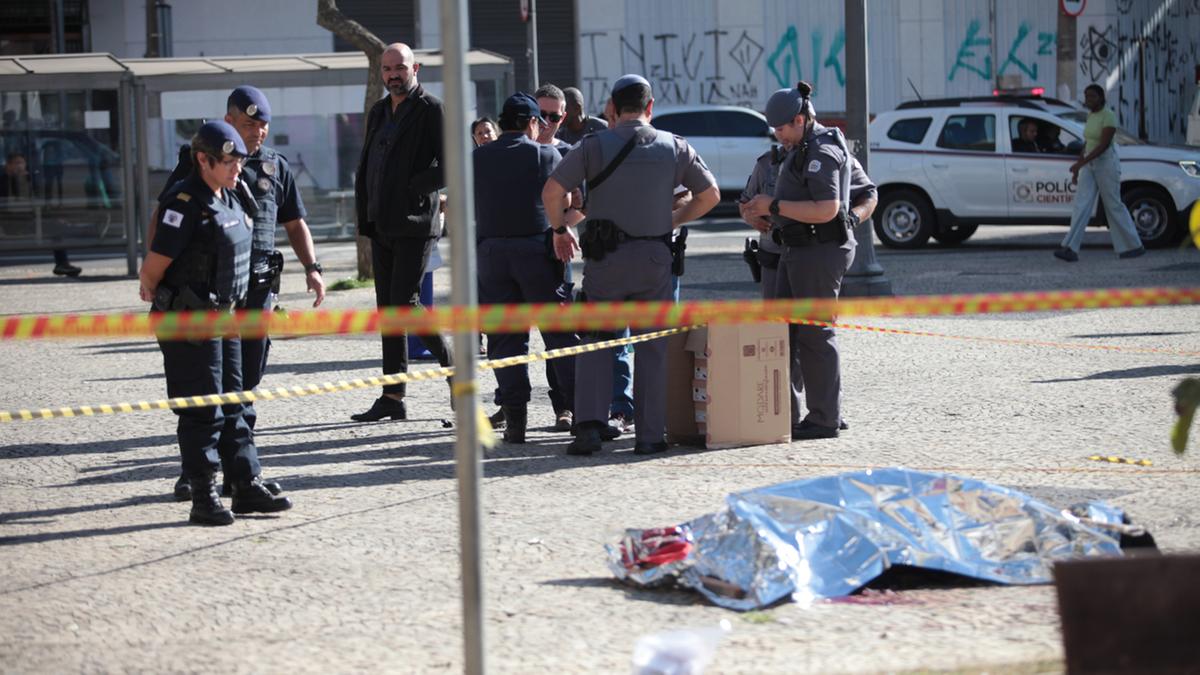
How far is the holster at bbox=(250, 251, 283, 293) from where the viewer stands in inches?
287

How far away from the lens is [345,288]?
16.8 meters

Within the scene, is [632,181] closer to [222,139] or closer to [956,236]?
[222,139]

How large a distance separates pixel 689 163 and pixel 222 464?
2.73 metres

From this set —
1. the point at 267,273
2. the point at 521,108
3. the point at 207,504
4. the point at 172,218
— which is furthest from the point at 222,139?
the point at 521,108

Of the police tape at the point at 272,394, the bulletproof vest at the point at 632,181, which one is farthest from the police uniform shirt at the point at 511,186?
the police tape at the point at 272,394

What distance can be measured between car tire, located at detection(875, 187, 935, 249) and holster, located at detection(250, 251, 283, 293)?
43.7 feet

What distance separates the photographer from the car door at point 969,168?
19344mm

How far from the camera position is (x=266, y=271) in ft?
24.1

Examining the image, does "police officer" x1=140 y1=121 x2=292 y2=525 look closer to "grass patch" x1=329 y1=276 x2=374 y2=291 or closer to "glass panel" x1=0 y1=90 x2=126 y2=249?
"grass patch" x1=329 y1=276 x2=374 y2=291

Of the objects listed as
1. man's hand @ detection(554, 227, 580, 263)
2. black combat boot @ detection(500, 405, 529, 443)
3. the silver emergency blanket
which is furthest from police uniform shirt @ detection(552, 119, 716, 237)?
the silver emergency blanket

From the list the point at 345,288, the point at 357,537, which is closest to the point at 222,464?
the point at 357,537

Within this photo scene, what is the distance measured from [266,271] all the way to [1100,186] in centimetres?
1175

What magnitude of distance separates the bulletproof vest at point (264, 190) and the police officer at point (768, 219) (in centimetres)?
244

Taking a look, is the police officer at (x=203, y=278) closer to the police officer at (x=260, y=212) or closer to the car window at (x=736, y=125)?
the police officer at (x=260, y=212)
